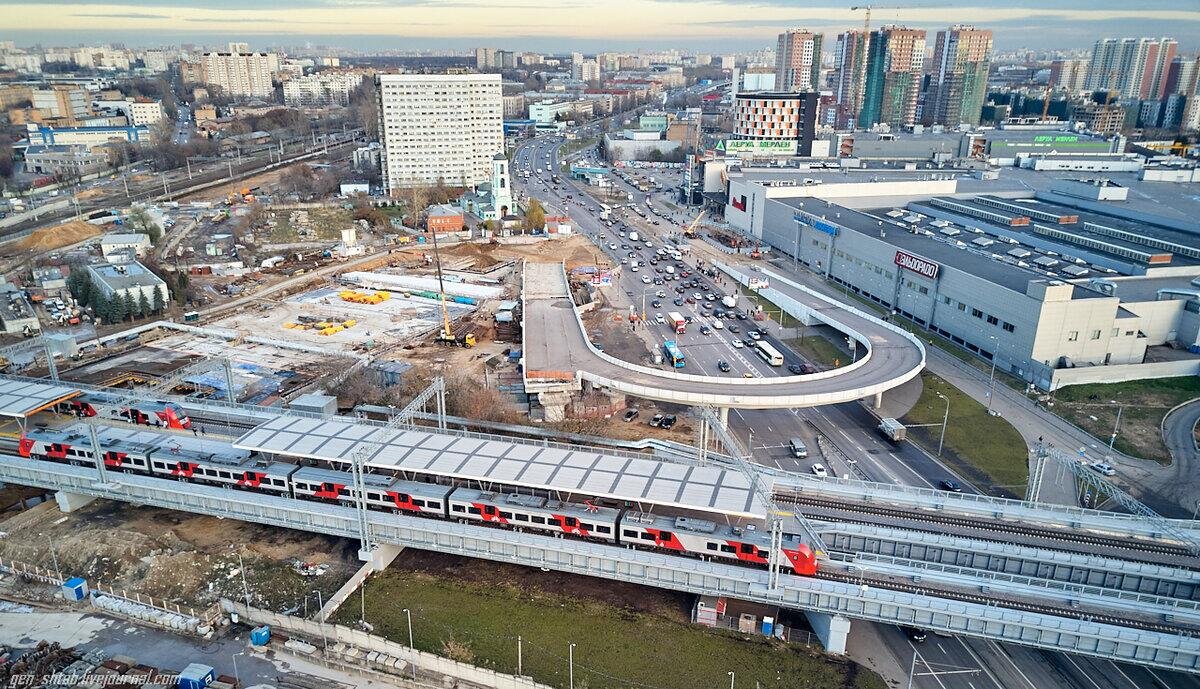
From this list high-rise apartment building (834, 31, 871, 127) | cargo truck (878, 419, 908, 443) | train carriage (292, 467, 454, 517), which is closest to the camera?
train carriage (292, 467, 454, 517)

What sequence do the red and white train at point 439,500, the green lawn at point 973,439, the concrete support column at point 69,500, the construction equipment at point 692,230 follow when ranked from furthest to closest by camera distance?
the construction equipment at point 692,230, the green lawn at point 973,439, the concrete support column at point 69,500, the red and white train at point 439,500

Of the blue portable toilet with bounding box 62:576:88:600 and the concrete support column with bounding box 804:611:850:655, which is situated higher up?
the concrete support column with bounding box 804:611:850:655

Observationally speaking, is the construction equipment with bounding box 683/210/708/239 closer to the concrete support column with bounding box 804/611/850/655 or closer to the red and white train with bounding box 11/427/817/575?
the red and white train with bounding box 11/427/817/575

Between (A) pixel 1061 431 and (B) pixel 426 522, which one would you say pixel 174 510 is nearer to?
(B) pixel 426 522

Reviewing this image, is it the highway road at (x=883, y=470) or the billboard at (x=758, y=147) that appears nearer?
the highway road at (x=883, y=470)

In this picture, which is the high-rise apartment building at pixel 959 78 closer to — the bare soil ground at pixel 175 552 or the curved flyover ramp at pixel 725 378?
the curved flyover ramp at pixel 725 378

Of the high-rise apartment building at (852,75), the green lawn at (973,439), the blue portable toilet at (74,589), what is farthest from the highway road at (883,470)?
the high-rise apartment building at (852,75)

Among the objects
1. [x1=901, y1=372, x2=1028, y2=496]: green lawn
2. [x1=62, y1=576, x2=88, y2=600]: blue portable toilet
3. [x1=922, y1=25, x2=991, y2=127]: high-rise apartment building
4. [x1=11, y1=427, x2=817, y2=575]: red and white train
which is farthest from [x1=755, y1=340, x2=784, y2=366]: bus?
[x1=922, y1=25, x2=991, y2=127]: high-rise apartment building
